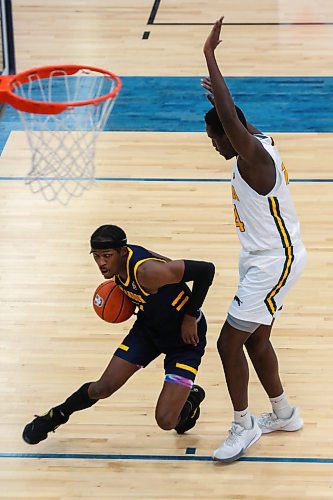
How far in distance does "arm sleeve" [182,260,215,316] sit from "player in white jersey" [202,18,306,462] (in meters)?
0.16

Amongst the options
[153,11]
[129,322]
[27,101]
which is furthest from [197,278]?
[153,11]

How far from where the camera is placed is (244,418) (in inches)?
205

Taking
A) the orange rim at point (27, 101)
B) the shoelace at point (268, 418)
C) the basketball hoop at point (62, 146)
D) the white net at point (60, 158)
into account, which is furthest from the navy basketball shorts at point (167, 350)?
the white net at point (60, 158)

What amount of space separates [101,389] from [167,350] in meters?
0.37

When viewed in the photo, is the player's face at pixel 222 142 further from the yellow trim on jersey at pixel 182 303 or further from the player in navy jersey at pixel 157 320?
the yellow trim on jersey at pixel 182 303

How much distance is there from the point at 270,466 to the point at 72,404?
3.36 ft

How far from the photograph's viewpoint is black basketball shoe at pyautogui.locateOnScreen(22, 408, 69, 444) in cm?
520

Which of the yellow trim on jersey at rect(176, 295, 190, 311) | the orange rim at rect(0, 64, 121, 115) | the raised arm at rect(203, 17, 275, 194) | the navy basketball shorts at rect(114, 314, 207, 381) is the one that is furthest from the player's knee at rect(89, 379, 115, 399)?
the orange rim at rect(0, 64, 121, 115)

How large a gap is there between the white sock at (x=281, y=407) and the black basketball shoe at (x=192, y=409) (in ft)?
1.22

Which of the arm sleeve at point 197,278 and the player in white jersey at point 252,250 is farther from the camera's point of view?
the arm sleeve at point 197,278

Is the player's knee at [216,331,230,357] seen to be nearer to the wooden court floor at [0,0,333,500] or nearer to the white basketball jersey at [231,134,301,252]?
the white basketball jersey at [231,134,301,252]

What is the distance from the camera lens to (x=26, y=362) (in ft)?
19.7

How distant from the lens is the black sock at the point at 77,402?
201 inches

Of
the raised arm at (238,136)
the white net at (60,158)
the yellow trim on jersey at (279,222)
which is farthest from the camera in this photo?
the white net at (60,158)
